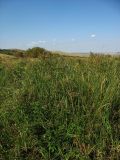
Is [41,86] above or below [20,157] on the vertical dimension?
above

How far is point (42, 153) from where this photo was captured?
13.8 ft

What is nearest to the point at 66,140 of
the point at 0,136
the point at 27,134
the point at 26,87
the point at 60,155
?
the point at 60,155

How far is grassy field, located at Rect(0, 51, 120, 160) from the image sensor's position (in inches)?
167

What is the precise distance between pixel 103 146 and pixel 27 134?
0.89 meters

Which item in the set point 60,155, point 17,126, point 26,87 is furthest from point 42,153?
point 26,87

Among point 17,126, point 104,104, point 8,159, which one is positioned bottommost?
point 8,159

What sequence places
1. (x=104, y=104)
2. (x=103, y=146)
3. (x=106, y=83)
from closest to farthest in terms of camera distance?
1. (x=103, y=146)
2. (x=104, y=104)
3. (x=106, y=83)

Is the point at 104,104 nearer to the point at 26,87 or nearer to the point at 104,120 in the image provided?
the point at 104,120

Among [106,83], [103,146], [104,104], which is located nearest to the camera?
[103,146]

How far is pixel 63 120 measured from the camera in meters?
4.52

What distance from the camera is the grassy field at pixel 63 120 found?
4254 mm

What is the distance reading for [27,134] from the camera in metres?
→ 4.41

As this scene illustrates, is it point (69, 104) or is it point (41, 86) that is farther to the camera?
point (41, 86)

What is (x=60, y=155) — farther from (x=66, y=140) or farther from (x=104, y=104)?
(x=104, y=104)
